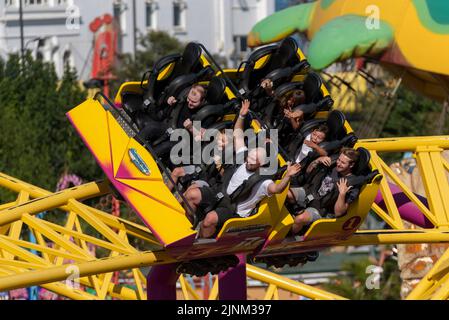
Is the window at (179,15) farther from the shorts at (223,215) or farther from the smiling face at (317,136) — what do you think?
the shorts at (223,215)

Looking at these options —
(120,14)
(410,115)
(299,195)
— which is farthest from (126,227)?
(120,14)

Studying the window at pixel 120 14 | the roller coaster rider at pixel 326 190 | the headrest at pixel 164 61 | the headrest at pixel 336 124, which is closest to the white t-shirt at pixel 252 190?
the roller coaster rider at pixel 326 190

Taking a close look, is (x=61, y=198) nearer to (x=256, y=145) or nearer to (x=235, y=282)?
(x=235, y=282)

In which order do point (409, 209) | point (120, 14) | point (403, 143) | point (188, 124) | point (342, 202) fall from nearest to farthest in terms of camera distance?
point (342, 202)
point (188, 124)
point (403, 143)
point (409, 209)
point (120, 14)

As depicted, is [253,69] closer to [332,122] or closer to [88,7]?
[332,122]

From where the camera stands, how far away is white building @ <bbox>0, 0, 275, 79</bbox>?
93.8ft

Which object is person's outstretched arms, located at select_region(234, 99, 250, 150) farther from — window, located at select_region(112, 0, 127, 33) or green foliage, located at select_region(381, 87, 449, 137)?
window, located at select_region(112, 0, 127, 33)

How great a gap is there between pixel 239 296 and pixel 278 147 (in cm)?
141

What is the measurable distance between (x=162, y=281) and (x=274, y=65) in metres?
1.61

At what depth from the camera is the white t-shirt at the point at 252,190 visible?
9.37 meters

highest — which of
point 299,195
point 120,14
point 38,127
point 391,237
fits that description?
point 299,195

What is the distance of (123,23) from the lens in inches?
1329

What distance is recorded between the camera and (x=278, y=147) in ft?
32.7
